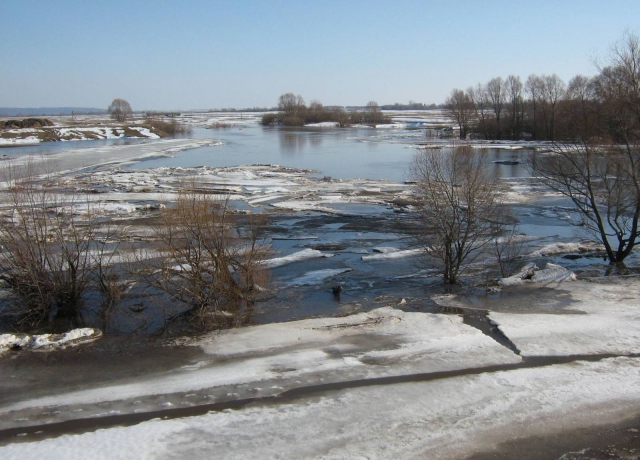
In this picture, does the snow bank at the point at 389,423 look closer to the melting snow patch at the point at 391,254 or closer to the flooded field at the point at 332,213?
the flooded field at the point at 332,213

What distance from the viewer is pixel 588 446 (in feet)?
21.4

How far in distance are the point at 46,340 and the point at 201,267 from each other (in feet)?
10.6

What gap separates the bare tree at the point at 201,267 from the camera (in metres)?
11.3

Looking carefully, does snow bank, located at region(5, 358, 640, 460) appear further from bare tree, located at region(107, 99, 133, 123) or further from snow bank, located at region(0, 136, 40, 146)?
bare tree, located at region(107, 99, 133, 123)

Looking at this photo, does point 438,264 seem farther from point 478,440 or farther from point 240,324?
point 478,440

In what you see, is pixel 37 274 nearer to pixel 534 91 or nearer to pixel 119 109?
pixel 534 91

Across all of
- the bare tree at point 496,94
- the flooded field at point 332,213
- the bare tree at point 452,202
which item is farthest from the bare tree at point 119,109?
the bare tree at point 452,202

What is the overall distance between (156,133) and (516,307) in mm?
70066

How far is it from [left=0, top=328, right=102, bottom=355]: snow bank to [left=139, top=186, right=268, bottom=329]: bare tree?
1.70 m

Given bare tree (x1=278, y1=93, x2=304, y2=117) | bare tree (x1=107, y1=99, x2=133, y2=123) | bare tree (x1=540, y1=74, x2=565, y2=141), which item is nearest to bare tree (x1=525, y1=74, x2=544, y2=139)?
bare tree (x1=540, y1=74, x2=565, y2=141)

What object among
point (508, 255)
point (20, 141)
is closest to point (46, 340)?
point (508, 255)

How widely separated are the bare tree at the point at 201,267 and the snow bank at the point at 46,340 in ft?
5.58

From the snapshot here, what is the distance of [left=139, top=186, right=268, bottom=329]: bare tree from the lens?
11281mm

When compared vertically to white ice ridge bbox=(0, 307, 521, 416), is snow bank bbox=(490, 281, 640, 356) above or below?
above
